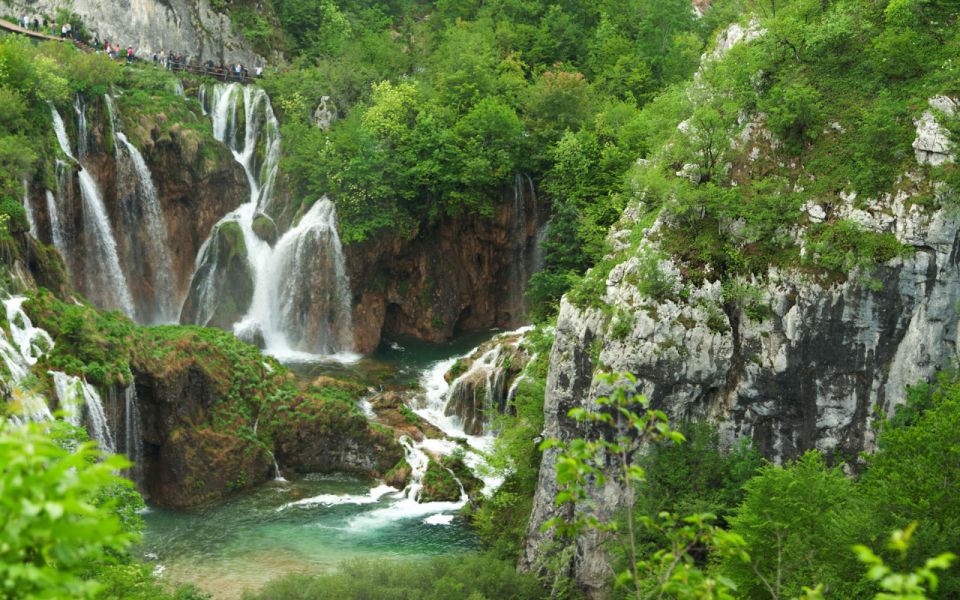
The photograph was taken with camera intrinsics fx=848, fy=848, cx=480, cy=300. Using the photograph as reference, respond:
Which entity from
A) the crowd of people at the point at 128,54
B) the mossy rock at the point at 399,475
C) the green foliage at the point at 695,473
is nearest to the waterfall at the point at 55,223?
the crowd of people at the point at 128,54

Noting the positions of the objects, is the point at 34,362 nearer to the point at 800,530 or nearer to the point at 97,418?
the point at 97,418

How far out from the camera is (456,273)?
40.8 meters

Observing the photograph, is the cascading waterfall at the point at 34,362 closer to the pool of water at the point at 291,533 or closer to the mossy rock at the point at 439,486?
the pool of water at the point at 291,533

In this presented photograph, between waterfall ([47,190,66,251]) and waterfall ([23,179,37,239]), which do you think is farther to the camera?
waterfall ([47,190,66,251])

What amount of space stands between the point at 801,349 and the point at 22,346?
65.4ft

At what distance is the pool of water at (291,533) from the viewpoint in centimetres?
2164

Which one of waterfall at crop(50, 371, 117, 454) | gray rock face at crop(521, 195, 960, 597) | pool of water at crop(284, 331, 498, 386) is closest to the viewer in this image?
gray rock face at crop(521, 195, 960, 597)

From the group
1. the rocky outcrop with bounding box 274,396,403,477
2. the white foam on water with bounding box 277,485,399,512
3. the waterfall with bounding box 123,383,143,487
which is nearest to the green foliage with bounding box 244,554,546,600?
the white foam on water with bounding box 277,485,399,512

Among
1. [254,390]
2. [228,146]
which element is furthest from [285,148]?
[254,390]

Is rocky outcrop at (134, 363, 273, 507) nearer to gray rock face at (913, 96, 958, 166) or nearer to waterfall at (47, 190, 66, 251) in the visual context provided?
waterfall at (47, 190, 66, 251)

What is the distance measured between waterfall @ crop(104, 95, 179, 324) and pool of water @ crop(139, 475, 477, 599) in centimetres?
1382

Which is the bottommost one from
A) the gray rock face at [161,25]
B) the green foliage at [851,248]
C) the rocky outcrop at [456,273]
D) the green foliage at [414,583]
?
the green foliage at [414,583]

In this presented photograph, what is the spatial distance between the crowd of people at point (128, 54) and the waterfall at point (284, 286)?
9.74 meters

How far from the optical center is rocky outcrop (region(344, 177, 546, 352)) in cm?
3969
